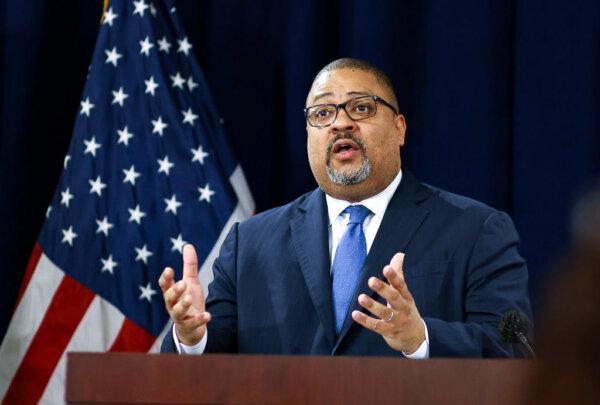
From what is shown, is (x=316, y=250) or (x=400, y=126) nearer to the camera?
(x=316, y=250)

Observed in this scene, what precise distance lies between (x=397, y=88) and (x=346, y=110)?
911 millimetres

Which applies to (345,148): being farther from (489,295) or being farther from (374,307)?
(374,307)

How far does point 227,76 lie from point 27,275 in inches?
44.0

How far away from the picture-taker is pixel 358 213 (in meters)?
2.44

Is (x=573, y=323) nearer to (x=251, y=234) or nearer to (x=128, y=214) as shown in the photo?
(x=251, y=234)

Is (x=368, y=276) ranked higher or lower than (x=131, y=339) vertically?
higher

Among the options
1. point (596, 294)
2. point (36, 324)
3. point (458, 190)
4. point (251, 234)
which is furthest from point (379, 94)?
point (596, 294)

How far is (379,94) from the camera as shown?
8.48 feet

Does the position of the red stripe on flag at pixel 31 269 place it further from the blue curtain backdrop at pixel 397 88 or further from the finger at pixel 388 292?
the finger at pixel 388 292

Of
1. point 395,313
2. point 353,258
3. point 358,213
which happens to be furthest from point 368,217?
point 395,313

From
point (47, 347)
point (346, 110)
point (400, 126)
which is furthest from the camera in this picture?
point (47, 347)

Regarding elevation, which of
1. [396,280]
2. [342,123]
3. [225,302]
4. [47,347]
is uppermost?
[342,123]

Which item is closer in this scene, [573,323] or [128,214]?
[573,323]

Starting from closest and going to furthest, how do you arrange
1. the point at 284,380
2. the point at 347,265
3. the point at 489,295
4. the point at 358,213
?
1. the point at 284,380
2. the point at 489,295
3. the point at 347,265
4. the point at 358,213
